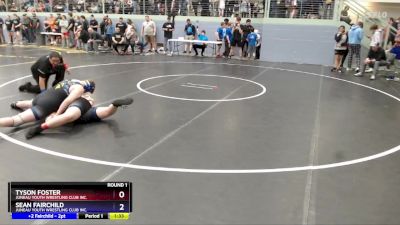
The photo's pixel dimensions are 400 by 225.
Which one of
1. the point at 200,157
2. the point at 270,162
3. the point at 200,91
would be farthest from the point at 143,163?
the point at 200,91

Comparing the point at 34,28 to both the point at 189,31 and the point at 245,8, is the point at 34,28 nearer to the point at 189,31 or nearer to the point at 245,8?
the point at 189,31

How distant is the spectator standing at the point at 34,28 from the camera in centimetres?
2180

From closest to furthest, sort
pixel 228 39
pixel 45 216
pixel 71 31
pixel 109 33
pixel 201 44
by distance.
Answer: pixel 45 216, pixel 228 39, pixel 201 44, pixel 109 33, pixel 71 31

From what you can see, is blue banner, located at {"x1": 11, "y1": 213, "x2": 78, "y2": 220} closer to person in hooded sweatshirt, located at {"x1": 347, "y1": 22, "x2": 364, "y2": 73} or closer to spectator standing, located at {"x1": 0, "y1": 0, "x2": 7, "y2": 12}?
person in hooded sweatshirt, located at {"x1": 347, "y1": 22, "x2": 364, "y2": 73}

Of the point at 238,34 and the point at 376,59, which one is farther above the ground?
the point at 238,34

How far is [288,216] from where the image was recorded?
11.7 ft

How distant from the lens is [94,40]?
17.9 m

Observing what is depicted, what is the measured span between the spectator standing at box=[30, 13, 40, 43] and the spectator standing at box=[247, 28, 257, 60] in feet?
41.1

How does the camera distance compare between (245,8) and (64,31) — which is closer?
(245,8)

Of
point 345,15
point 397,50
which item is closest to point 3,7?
point 345,15

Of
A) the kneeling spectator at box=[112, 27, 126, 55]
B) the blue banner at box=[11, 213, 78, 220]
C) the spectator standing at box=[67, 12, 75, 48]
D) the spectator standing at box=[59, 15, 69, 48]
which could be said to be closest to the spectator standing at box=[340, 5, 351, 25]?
the kneeling spectator at box=[112, 27, 126, 55]

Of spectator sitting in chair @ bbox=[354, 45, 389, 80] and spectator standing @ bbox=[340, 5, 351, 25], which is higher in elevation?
spectator standing @ bbox=[340, 5, 351, 25]

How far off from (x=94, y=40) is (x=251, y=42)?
7301mm

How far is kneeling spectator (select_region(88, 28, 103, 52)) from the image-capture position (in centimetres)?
1778
